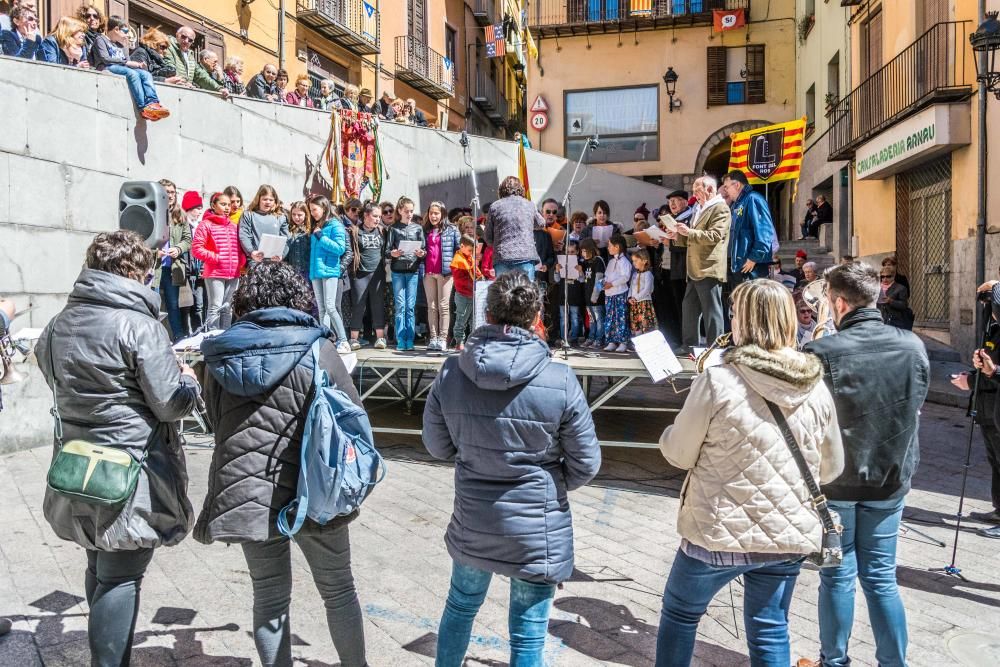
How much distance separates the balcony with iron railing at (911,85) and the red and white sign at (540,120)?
30.4ft

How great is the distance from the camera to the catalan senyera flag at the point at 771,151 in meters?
15.8

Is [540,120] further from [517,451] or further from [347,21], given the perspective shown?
[517,451]

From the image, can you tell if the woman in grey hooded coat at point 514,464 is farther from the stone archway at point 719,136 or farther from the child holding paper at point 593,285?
the stone archway at point 719,136

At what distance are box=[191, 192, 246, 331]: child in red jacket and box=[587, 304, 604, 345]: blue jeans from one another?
13.1 feet

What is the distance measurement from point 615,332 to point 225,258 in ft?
14.0

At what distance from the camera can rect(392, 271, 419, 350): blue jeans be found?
866 centimetres

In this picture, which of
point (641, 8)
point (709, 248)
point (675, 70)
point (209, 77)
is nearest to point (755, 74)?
point (675, 70)

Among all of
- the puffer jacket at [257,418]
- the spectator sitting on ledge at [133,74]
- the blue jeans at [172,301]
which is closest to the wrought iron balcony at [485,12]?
the spectator sitting on ledge at [133,74]

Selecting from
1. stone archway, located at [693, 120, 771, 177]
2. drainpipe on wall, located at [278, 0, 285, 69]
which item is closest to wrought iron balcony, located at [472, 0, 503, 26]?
stone archway, located at [693, 120, 771, 177]

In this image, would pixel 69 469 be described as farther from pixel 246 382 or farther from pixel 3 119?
pixel 3 119

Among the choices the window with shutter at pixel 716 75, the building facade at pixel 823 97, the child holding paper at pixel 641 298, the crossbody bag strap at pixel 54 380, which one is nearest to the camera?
the crossbody bag strap at pixel 54 380

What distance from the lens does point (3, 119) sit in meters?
7.33

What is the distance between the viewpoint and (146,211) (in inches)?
269

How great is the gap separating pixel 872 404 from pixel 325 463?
2096 mm
